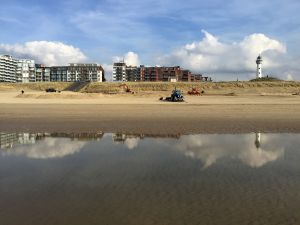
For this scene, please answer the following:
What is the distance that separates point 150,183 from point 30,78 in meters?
198

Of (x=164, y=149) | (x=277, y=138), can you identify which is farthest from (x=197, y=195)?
(x=277, y=138)

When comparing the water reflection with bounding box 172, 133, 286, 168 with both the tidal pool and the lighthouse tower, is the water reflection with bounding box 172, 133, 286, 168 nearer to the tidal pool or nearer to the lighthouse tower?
the tidal pool

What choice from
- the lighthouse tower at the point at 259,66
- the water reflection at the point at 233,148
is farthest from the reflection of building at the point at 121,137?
the lighthouse tower at the point at 259,66

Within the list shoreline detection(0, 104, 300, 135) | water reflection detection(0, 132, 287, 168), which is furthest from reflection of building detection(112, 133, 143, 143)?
shoreline detection(0, 104, 300, 135)

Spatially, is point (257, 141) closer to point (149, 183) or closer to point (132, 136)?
point (132, 136)

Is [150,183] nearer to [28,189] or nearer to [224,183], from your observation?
[224,183]

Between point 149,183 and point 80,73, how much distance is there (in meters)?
186

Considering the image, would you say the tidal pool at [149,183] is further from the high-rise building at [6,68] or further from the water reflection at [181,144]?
the high-rise building at [6,68]

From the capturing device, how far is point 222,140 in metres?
16.8

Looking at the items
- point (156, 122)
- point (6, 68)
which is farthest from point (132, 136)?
point (6, 68)

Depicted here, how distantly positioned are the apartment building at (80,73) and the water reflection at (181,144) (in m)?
165

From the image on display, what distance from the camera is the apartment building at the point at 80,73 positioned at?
185750 millimetres

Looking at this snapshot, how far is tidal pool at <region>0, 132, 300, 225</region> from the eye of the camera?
683cm

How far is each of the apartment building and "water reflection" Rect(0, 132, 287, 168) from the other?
165 meters
